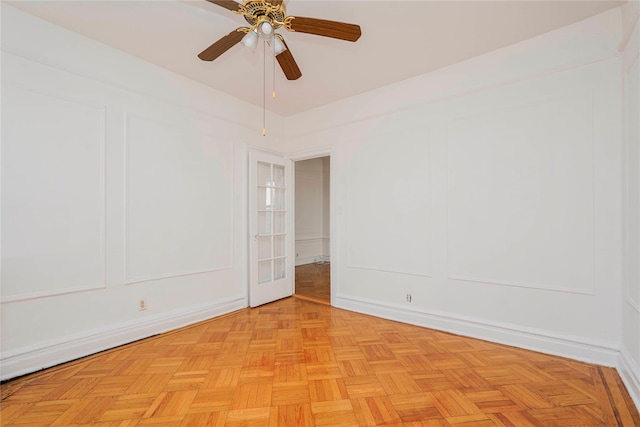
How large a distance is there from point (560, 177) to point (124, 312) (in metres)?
3.95

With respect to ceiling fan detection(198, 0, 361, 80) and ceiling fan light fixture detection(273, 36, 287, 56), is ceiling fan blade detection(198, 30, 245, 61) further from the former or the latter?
ceiling fan light fixture detection(273, 36, 287, 56)

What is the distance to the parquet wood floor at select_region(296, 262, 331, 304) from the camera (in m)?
4.26

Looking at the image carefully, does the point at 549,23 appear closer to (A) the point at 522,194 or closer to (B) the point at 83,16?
(A) the point at 522,194

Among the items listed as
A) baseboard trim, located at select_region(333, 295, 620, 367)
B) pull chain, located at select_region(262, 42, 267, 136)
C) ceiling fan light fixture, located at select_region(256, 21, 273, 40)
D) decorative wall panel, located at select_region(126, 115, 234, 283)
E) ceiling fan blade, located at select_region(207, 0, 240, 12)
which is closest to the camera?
ceiling fan blade, located at select_region(207, 0, 240, 12)

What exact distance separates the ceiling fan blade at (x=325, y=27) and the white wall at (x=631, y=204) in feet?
5.80

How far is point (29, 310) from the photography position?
220 centimetres

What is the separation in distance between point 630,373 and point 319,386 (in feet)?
6.68

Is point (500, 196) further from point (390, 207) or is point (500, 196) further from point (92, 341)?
point (92, 341)

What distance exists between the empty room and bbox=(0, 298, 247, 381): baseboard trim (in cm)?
1

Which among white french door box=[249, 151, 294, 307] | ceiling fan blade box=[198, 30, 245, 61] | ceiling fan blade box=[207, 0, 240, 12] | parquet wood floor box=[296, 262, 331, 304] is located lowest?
parquet wood floor box=[296, 262, 331, 304]

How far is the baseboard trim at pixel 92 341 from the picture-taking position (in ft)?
7.00

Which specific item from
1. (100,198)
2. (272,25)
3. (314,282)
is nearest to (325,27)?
(272,25)

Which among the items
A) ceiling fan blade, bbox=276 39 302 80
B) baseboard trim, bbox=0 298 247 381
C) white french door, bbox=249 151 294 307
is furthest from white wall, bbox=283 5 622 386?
baseboard trim, bbox=0 298 247 381

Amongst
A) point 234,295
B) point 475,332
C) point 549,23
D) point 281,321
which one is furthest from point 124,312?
point 549,23
